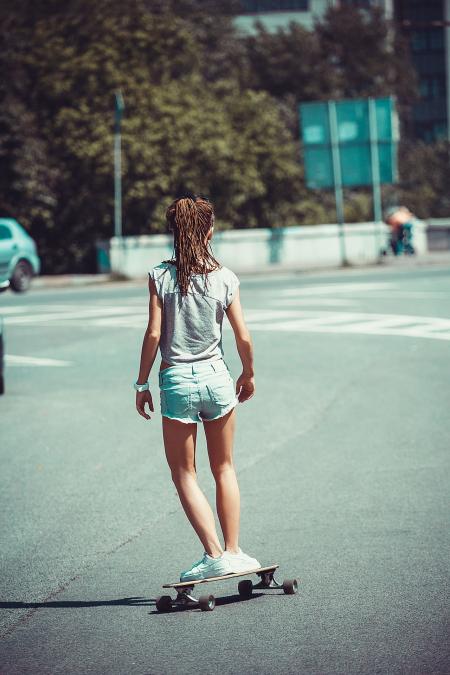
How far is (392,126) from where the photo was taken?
3675 centimetres

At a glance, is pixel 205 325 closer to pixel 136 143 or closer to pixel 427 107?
pixel 136 143

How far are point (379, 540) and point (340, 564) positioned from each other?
0.50 meters

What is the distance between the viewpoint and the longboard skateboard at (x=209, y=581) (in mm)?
5109

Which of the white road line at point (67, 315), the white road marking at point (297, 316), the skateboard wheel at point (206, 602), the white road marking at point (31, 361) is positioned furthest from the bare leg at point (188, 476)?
the white road line at point (67, 315)

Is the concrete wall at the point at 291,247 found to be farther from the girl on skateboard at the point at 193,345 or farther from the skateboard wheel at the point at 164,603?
the skateboard wheel at the point at 164,603

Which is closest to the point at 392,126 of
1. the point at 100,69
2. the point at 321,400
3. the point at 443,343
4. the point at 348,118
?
the point at 348,118

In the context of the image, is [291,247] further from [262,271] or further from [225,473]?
[225,473]

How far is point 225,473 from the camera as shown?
5430 millimetres

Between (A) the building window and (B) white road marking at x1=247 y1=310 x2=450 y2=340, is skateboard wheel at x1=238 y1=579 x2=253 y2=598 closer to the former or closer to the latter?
(B) white road marking at x1=247 y1=310 x2=450 y2=340

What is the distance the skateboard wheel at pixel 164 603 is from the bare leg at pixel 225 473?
0.39m

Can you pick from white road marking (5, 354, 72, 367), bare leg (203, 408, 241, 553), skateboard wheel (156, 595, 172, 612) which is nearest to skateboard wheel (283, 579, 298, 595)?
bare leg (203, 408, 241, 553)

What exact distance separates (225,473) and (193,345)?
0.60m

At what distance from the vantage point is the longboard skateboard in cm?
511

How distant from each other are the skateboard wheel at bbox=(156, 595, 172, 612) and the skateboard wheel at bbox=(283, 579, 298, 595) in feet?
1.63
